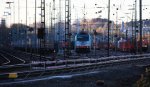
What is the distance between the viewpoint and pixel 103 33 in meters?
112

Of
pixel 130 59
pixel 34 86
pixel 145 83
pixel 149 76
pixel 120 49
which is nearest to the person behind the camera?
pixel 145 83

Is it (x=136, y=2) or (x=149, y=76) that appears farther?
(x=136, y=2)

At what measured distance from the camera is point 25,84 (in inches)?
872

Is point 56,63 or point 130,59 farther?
point 130,59

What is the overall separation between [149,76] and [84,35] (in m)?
68.4

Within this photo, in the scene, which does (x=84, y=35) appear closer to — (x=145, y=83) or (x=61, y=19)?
(x=61, y=19)

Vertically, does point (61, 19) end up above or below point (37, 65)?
above

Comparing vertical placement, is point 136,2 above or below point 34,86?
above

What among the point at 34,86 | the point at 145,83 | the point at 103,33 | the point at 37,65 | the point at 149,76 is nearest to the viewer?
the point at 145,83

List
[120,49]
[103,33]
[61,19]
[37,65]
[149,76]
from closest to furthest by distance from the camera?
[149,76], [37,65], [61,19], [120,49], [103,33]

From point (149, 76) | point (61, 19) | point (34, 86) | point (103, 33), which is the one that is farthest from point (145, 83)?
point (103, 33)

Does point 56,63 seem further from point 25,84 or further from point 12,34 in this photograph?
point 12,34

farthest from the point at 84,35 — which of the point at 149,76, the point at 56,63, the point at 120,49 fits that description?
the point at 149,76

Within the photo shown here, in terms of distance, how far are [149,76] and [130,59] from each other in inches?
1371
